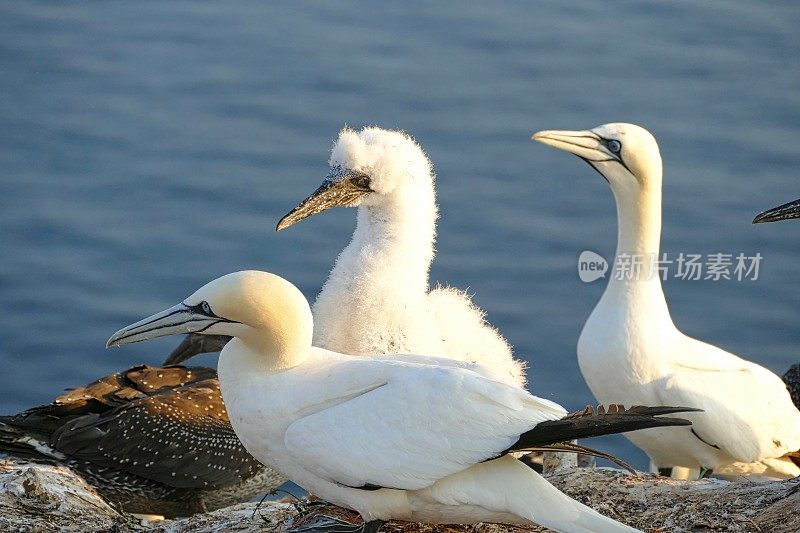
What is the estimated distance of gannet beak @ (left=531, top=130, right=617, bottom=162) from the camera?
25.2 ft

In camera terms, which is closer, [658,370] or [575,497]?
[575,497]

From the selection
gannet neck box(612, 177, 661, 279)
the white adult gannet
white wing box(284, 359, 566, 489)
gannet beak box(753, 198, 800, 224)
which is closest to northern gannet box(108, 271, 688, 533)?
white wing box(284, 359, 566, 489)

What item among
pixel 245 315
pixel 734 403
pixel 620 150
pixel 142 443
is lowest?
pixel 142 443

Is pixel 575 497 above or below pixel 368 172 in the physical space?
below

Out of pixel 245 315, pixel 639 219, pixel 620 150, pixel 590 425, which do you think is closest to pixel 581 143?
pixel 620 150

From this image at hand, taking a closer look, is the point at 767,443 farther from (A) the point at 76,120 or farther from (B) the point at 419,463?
(A) the point at 76,120

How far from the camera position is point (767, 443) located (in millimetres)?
7535

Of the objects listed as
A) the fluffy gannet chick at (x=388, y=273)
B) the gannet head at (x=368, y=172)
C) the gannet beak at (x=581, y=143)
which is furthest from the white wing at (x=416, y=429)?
the gannet beak at (x=581, y=143)

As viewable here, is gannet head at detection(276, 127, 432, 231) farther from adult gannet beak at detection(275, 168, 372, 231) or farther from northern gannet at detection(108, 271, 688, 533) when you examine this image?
northern gannet at detection(108, 271, 688, 533)

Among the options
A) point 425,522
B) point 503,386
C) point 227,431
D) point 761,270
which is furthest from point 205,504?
point 761,270

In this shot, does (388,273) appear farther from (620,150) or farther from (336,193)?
(620,150)

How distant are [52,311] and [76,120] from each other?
69.5 inches

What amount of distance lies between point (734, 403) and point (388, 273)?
180 centimetres

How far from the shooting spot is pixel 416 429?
16.5ft
